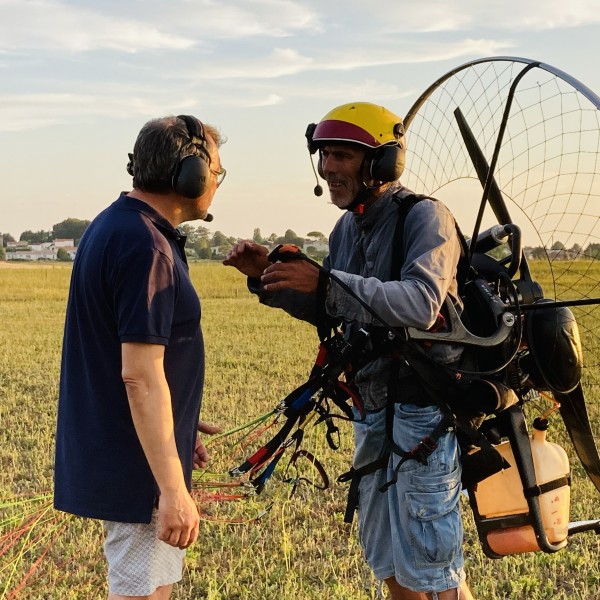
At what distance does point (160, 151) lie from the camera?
2.86 metres

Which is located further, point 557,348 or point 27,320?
point 27,320

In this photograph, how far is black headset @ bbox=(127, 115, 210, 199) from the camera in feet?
9.34

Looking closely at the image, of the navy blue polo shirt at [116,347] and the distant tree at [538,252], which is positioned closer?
the navy blue polo shirt at [116,347]

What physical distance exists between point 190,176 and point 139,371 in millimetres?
730

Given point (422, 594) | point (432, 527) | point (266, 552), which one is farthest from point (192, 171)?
point (266, 552)

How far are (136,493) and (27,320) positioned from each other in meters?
20.9

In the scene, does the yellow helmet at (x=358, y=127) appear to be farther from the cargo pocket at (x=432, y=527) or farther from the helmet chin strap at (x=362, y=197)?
the cargo pocket at (x=432, y=527)

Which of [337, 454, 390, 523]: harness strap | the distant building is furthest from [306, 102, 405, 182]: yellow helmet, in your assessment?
the distant building

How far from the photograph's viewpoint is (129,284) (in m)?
2.69

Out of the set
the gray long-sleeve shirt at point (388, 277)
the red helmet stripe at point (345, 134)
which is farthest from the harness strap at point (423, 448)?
the red helmet stripe at point (345, 134)

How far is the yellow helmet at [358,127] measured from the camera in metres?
3.52

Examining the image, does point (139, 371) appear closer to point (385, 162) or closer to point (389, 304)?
point (389, 304)

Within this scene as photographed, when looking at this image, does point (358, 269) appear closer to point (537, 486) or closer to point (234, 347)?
point (537, 486)

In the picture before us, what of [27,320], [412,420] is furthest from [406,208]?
[27,320]
